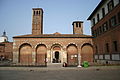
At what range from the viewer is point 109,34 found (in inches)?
827

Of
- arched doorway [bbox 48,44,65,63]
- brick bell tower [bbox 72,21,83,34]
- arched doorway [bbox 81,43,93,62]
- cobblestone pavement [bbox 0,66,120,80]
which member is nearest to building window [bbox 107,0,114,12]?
arched doorway [bbox 81,43,93,62]

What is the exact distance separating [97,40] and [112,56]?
7940 mm

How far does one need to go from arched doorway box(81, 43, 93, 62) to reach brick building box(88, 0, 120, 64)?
4.09 feet

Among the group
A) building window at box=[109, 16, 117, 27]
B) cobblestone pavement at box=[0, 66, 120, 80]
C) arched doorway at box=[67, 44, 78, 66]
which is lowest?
cobblestone pavement at box=[0, 66, 120, 80]

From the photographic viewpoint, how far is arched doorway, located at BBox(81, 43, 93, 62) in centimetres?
2791

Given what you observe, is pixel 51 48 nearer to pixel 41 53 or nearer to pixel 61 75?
pixel 41 53

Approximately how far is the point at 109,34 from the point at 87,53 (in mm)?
8607

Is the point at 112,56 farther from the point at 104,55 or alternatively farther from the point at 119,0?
the point at 119,0

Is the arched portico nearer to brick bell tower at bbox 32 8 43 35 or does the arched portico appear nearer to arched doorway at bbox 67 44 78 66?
arched doorway at bbox 67 44 78 66

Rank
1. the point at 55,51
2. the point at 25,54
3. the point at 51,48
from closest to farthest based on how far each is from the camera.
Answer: the point at 25,54 → the point at 51,48 → the point at 55,51

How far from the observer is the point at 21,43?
2734 cm

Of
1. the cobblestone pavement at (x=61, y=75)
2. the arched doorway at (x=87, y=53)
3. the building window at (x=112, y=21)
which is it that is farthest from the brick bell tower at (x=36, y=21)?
the cobblestone pavement at (x=61, y=75)

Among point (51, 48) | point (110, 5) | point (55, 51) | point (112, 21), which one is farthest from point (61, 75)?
point (55, 51)

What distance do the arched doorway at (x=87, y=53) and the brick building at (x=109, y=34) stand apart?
1.25m
